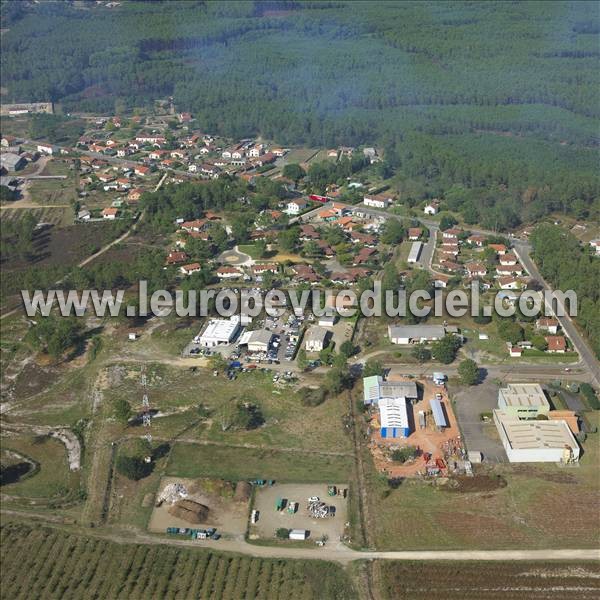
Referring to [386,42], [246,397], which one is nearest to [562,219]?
[246,397]

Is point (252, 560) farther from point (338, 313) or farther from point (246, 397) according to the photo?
point (338, 313)

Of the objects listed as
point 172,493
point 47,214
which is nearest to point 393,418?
point 172,493

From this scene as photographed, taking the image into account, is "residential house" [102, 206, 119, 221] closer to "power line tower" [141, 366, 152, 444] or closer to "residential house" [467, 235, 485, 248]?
"power line tower" [141, 366, 152, 444]

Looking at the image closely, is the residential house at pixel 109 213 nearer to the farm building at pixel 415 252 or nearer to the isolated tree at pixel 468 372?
the farm building at pixel 415 252

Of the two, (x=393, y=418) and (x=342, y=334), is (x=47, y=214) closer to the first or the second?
(x=342, y=334)

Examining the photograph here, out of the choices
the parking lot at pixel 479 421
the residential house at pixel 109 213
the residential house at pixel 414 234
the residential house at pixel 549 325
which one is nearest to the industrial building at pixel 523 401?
the parking lot at pixel 479 421

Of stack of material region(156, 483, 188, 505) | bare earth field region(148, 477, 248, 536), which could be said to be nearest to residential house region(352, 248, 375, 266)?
bare earth field region(148, 477, 248, 536)
